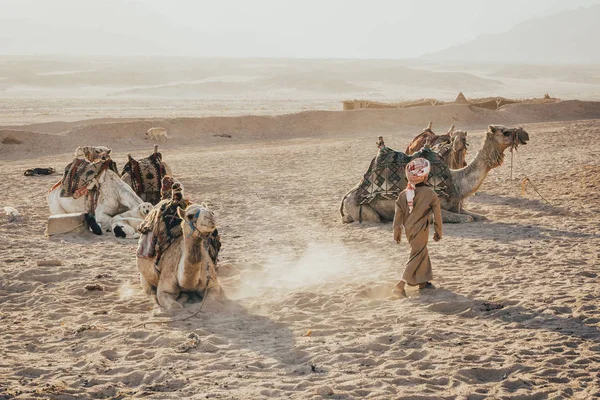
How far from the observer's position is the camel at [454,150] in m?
13.6

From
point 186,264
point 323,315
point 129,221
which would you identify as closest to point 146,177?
point 129,221

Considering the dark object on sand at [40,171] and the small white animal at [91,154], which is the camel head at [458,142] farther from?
the dark object on sand at [40,171]

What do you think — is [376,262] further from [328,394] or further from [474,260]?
[328,394]

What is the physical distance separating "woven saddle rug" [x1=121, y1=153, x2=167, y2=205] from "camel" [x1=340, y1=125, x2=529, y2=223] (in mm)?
2959

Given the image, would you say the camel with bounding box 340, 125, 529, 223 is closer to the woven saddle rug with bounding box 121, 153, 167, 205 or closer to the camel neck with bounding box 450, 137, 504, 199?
the camel neck with bounding box 450, 137, 504, 199

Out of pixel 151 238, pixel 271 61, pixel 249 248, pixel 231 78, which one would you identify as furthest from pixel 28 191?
pixel 271 61

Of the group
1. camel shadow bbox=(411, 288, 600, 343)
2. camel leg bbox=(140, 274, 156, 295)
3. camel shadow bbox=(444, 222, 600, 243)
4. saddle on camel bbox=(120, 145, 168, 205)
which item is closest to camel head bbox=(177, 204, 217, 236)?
camel leg bbox=(140, 274, 156, 295)

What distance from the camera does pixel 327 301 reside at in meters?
7.62

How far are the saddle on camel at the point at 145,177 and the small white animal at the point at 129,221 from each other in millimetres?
999

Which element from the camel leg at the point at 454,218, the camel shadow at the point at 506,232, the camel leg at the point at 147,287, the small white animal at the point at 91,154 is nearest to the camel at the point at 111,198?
the small white animal at the point at 91,154

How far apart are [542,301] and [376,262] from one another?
2.52 m

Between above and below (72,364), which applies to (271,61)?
above

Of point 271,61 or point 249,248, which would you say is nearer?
point 249,248

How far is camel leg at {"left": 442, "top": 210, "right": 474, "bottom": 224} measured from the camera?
11227 millimetres
